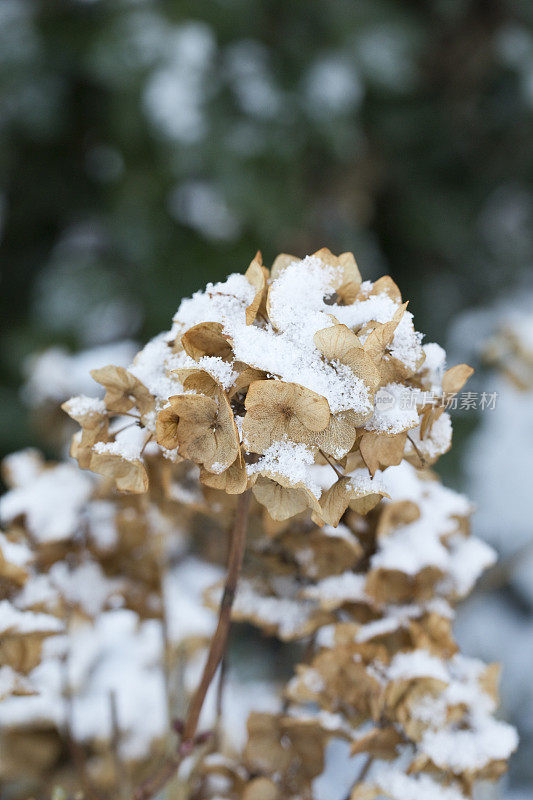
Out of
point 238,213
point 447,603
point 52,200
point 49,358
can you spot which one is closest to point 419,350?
point 447,603

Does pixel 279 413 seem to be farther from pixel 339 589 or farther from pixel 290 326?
pixel 339 589

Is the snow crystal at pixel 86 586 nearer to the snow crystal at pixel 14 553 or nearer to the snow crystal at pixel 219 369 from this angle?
the snow crystal at pixel 14 553

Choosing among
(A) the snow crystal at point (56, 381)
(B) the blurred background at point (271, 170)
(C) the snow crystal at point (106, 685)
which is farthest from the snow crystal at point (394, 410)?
(B) the blurred background at point (271, 170)

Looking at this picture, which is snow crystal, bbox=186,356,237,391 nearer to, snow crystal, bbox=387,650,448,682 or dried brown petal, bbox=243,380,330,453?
dried brown petal, bbox=243,380,330,453

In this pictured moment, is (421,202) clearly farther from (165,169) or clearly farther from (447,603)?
(447,603)

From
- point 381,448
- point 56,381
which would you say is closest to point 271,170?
point 56,381

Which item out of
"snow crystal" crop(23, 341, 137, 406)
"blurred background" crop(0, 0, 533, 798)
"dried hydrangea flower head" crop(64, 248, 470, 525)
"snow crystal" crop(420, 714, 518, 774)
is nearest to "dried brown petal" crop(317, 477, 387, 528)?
"dried hydrangea flower head" crop(64, 248, 470, 525)

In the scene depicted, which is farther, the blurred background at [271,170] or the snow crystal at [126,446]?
the blurred background at [271,170]
